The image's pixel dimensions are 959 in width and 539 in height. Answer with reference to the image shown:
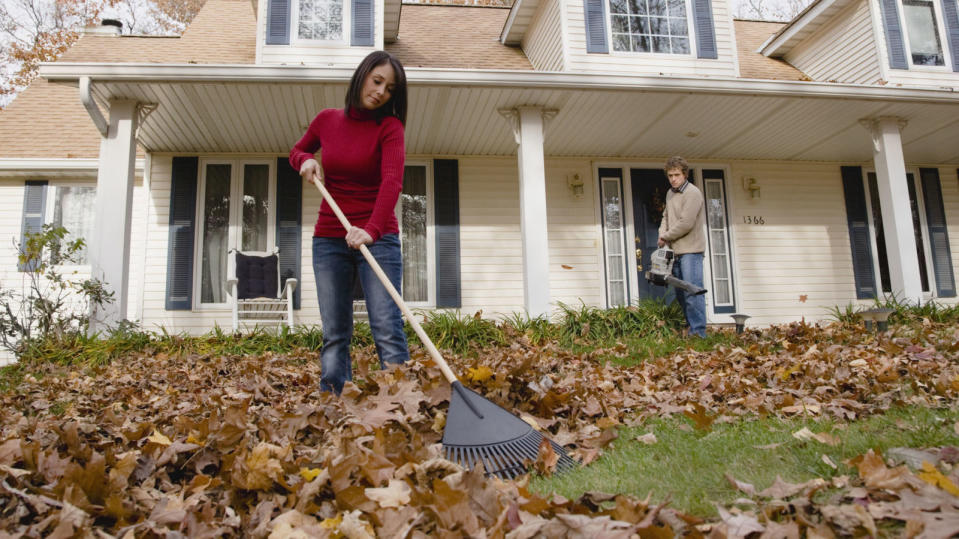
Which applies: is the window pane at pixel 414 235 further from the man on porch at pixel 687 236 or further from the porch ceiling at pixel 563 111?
the man on porch at pixel 687 236

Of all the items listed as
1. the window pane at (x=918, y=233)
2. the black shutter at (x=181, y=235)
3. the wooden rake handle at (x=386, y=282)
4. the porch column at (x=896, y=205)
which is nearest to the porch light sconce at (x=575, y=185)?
the porch column at (x=896, y=205)

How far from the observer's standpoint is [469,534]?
126cm

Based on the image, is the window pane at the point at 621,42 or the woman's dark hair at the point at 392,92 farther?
the window pane at the point at 621,42

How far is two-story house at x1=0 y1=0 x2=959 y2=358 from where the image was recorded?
6.80 metres

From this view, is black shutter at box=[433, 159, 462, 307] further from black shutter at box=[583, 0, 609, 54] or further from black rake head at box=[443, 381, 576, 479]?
black rake head at box=[443, 381, 576, 479]

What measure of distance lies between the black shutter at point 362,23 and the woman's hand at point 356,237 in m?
5.91

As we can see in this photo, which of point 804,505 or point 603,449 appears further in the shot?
point 603,449

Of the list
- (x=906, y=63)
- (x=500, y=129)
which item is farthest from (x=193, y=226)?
(x=906, y=63)

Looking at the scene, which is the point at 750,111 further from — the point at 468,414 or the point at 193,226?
the point at 193,226

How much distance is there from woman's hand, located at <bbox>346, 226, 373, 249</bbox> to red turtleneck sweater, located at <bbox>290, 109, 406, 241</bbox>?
0.06 metres

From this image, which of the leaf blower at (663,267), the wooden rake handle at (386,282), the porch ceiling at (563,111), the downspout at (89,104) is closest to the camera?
the wooden rake handle at (386,282)

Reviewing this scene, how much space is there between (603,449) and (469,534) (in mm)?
1001

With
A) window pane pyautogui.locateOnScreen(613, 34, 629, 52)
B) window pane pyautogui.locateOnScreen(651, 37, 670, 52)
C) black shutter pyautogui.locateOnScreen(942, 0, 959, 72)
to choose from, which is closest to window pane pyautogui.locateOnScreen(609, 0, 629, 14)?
window pane pyautogui.locateOnScreen(613, 34, 629, 52)

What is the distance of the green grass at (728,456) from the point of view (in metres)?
1.62
